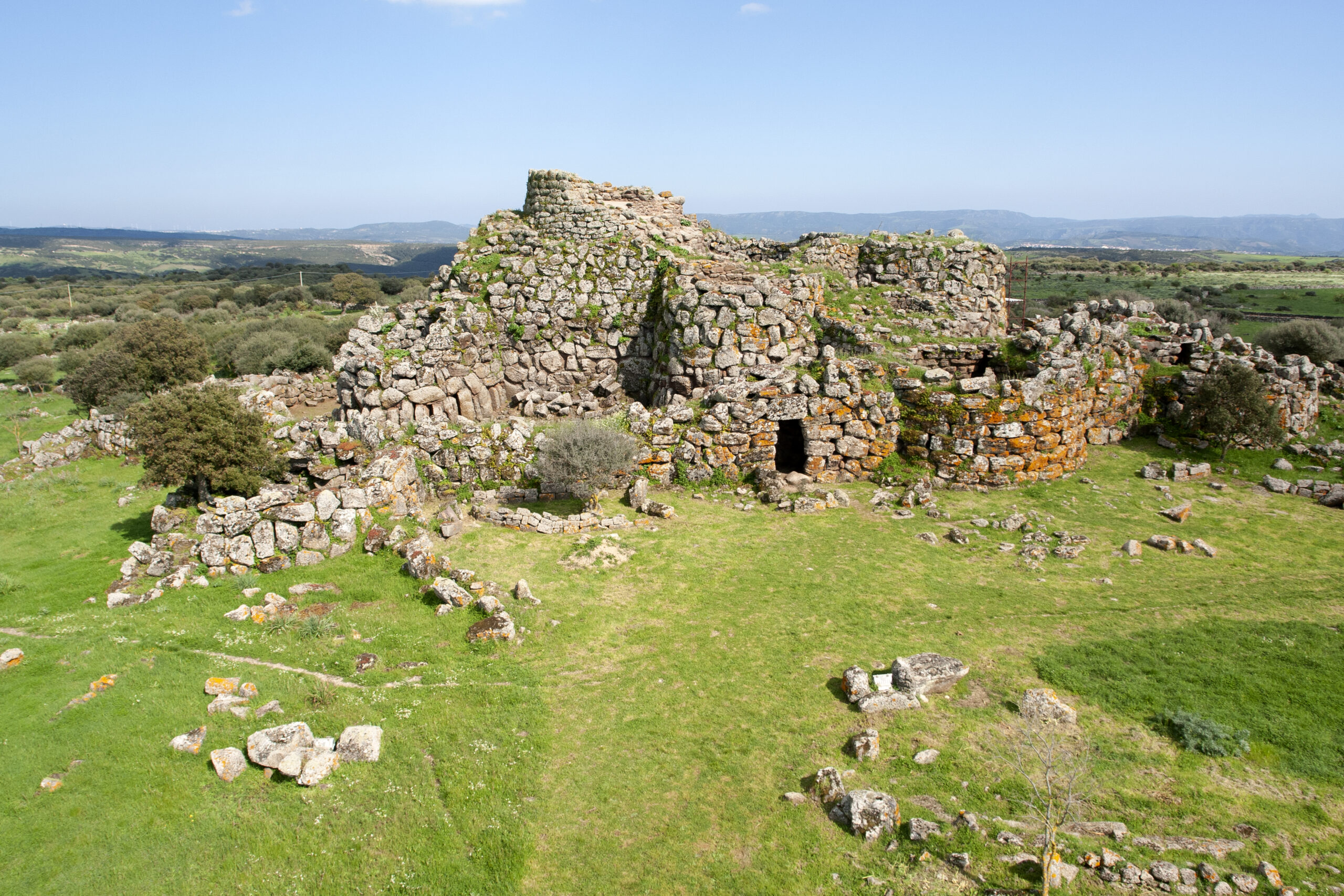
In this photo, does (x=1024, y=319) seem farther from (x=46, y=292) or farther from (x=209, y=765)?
(x=46, y=292)

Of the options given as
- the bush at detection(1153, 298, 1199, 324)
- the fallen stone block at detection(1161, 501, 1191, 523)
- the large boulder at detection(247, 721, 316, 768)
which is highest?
the bush at detection(1153, 298, 1199, 324)

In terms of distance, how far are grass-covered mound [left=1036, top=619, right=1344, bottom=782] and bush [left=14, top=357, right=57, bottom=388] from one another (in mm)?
44509

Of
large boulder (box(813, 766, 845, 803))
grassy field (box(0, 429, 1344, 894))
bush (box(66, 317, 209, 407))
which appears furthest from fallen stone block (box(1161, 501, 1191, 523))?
bush (box(66, 317, 209, 407))

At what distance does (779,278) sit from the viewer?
20.7 m

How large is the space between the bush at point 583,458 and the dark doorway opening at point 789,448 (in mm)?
4796

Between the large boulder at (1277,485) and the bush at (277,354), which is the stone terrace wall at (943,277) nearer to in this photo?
the large boulder at (1277,485)

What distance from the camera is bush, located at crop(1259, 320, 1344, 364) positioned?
85.6ft

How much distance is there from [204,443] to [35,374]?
30.5 m

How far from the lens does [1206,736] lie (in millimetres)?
7492

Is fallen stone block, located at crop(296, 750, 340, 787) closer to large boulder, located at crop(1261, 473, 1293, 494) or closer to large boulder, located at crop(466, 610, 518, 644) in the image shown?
large boulder, located at crop(466, 610, 518, 644)

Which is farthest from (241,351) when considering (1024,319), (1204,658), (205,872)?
(1204,658)

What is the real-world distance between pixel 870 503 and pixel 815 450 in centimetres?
190

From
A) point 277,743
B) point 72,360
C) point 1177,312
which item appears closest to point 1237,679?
point 277,743

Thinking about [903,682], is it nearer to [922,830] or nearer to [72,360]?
[922,830]
